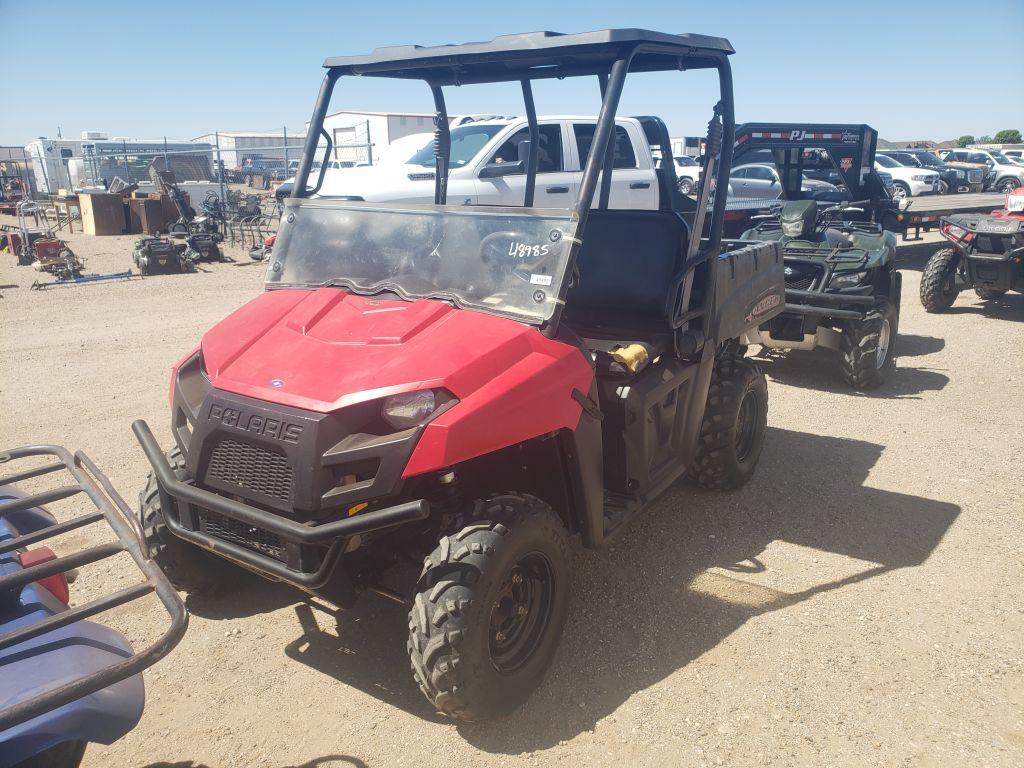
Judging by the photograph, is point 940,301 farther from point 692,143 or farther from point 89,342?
point 692,143

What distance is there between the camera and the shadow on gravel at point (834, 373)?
22.7 ft

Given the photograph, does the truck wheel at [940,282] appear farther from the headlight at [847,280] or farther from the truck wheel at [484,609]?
the truck wheel at [484,609]

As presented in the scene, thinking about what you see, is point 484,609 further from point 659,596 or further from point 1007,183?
point 1007,183

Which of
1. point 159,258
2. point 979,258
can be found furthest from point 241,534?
point 159,258

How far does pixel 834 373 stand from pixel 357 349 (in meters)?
5.93

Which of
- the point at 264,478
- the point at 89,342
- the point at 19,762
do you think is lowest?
the point at 89,342

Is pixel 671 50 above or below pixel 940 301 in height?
above

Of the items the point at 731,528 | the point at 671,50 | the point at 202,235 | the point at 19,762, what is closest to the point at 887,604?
the point at 731,528

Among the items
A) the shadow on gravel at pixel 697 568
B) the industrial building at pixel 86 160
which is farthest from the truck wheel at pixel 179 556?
the industrial building at pixel 86 160

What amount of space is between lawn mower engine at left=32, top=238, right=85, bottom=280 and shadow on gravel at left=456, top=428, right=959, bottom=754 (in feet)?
40.4

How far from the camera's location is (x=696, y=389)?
403cm

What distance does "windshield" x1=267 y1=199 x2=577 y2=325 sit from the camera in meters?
3.02

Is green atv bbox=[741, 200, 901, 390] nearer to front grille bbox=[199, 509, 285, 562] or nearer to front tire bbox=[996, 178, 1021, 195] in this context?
front grille bbox=[199, 509, 285, 562]

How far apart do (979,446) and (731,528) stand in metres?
2.44
